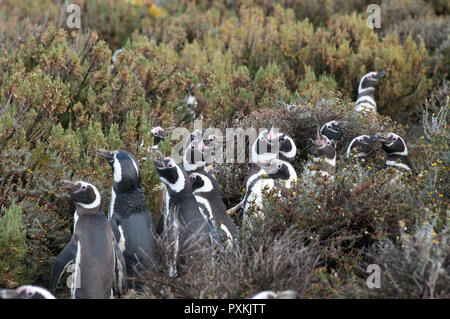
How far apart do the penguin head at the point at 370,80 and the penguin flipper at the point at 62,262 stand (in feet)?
16.0

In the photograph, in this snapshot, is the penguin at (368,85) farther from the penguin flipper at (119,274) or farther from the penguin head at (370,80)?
the penguin flipper at (119,274)

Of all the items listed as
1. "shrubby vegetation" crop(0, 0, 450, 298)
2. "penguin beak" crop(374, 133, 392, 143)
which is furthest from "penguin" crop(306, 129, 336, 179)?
"penguin beak" crop(374, 133, 392, 143)

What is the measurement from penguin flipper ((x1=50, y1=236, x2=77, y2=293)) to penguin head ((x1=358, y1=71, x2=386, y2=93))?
16.0 feet

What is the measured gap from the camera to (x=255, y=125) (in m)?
5.64

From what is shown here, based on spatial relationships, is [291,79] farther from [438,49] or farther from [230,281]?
[230,281]

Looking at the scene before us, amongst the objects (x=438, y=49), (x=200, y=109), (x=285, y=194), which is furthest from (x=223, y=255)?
(x=438, y=49)

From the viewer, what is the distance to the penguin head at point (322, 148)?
4953 mm

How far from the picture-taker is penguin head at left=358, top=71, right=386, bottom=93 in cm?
729

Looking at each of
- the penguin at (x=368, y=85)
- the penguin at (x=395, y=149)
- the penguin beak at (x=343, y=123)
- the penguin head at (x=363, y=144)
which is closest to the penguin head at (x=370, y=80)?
the penguin at (x=368, y=85)

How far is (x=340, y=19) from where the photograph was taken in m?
9.34

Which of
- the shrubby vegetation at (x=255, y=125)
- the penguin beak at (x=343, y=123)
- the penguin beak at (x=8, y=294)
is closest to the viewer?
the penguin beak at (x=8, y=294)

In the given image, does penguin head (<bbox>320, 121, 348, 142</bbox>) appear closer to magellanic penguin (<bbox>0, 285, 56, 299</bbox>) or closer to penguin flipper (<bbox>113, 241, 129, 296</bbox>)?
penguin flipper (<bbox>113, 241, 129, 296</bbox>)

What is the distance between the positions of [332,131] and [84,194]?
2615mm
